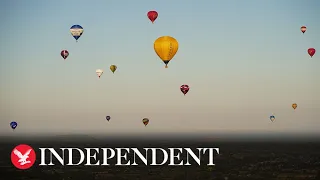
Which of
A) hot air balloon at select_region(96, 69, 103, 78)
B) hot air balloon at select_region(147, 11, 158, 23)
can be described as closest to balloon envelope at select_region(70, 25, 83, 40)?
hot air balloon at select_region(147, 11, 158, 23)

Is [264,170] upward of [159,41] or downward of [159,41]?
downward

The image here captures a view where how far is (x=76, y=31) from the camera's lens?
3472 centimetres

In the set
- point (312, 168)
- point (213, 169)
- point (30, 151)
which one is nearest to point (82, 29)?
point (30, 151)

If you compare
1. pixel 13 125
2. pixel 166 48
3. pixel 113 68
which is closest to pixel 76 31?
pixel 166 48

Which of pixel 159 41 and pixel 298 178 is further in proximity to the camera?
pixel 298 178

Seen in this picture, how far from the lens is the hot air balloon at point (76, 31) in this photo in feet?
114

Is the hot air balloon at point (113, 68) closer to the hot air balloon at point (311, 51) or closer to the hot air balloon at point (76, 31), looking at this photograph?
the hot air balloon at point (76, 31)

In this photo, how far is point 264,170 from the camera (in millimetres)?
74438

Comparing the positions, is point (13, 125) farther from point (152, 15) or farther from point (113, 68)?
point (152, 15)

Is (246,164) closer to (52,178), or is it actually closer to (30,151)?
(52,178)

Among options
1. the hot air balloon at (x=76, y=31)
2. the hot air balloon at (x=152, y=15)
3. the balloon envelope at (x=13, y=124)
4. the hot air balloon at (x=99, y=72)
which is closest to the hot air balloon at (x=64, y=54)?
the hot air balloon at (x=76, y=31)

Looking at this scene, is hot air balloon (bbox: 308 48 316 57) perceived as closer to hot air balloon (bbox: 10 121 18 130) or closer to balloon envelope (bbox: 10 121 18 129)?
hot air balloon (bbox: 10 121 18 130)

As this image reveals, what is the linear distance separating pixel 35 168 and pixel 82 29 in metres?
39.6

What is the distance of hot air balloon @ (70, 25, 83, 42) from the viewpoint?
34.6 metres
